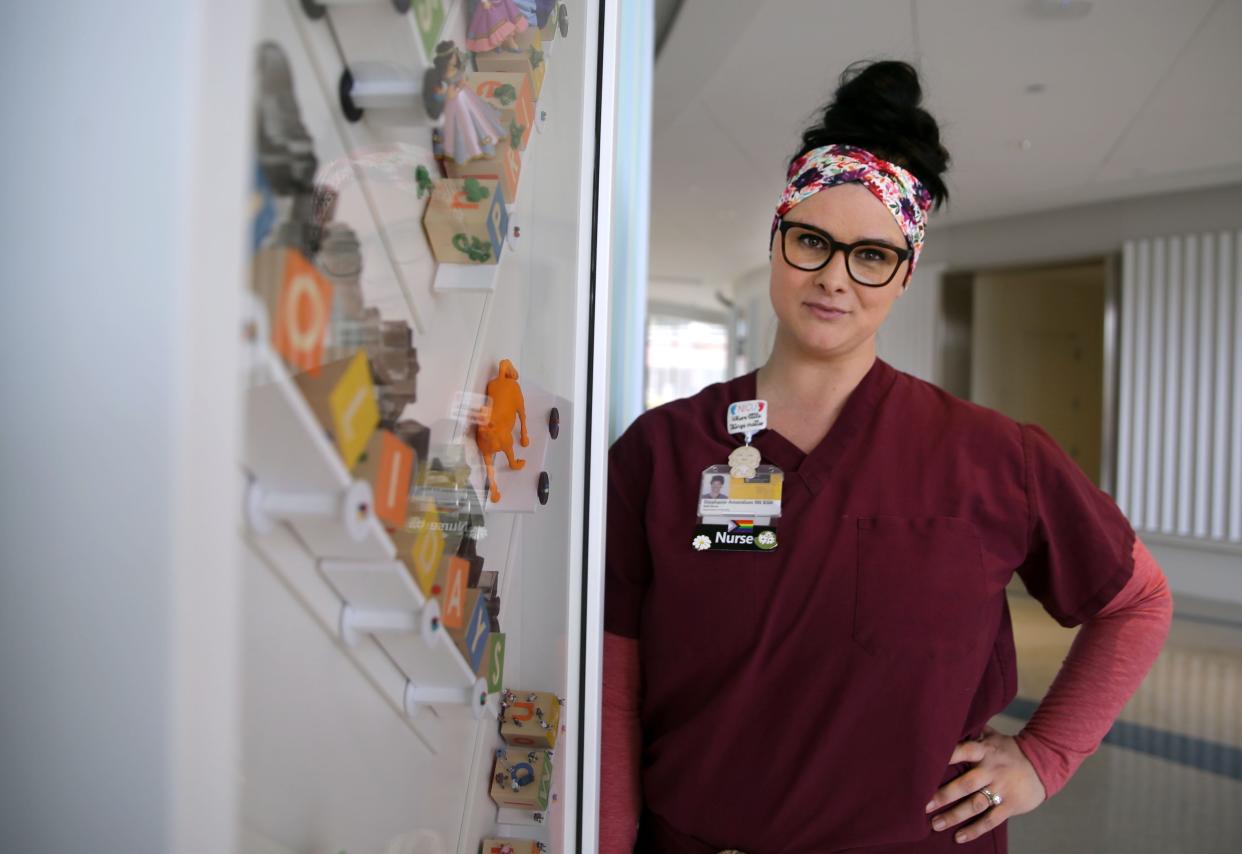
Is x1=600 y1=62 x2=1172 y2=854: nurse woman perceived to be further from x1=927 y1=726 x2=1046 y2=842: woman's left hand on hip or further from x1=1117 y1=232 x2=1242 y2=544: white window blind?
x1=1117 y1=232 x2=1242 y2=544: white window blind

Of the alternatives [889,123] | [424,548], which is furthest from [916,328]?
[424,548]

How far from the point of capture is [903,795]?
1.00 meters

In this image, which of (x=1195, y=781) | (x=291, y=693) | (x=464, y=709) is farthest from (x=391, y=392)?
(x=1195, y=781)

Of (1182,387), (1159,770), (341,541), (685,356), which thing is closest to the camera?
(341,541)

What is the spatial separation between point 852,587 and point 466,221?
0.66 meters

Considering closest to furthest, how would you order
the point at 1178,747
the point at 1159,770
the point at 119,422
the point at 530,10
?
the point at 119,422 < the point at 530,10 < the point at 1159,770 < the point at 1178,747

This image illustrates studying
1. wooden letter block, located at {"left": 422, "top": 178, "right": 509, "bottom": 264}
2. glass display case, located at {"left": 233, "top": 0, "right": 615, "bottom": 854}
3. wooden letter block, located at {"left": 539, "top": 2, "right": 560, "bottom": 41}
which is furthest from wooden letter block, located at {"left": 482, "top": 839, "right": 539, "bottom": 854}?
wooden letter block, located at {"left": 539, "top": 2, "right": 560, "bottom": 41}

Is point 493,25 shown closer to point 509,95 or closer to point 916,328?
point 509,95

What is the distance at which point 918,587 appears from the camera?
3.34ft

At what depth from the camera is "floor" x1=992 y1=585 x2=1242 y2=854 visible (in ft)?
8.98

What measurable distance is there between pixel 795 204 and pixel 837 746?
2.21 feet

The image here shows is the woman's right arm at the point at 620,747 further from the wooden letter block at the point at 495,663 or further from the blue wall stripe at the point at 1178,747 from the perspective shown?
the blue wall stripe at the point at 1178,747

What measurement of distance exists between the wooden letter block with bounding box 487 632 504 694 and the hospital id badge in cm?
40

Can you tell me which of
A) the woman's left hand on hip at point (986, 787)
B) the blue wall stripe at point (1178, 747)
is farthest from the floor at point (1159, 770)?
the woman's left hand on hip at point (986, 787)
